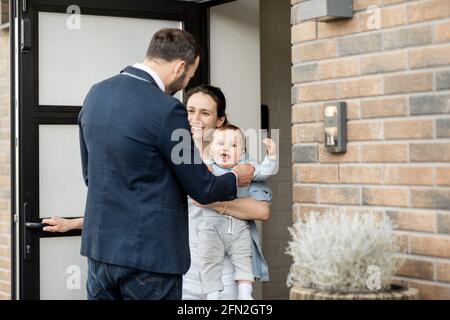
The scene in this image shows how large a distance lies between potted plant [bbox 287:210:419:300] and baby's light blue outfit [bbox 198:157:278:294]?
1226 millimetres

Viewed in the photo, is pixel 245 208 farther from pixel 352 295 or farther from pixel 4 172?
pixel 4 172

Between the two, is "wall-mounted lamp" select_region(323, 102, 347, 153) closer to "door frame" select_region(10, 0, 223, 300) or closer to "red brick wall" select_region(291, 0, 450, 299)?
"red brick wall" select_region(291, 0, 450, 299)

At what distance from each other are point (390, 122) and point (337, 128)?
0.91 feet

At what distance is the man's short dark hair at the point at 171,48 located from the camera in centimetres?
360

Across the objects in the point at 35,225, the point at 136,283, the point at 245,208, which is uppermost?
the point at 245,208

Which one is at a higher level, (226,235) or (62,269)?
(226,235)

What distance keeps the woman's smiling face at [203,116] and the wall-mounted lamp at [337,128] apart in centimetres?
80

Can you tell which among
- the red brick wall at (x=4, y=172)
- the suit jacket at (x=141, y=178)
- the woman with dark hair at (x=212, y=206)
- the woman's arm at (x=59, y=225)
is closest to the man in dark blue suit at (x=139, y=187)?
the suit jacket at (x=141, y=178)

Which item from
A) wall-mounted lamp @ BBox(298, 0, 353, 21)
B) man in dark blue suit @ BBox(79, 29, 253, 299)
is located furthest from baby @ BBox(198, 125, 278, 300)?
wall-mounted lamp @ BBox(298, 0, 353, 21)

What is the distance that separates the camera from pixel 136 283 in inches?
134

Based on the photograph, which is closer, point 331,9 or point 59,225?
point 331,9

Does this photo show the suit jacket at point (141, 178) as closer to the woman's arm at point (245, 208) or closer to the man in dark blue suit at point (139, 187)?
the man in dark blue suit at point (139, 187)

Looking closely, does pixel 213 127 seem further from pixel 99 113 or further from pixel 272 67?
pixel 272 67

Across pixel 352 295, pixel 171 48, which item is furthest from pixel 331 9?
pixel 352 295
